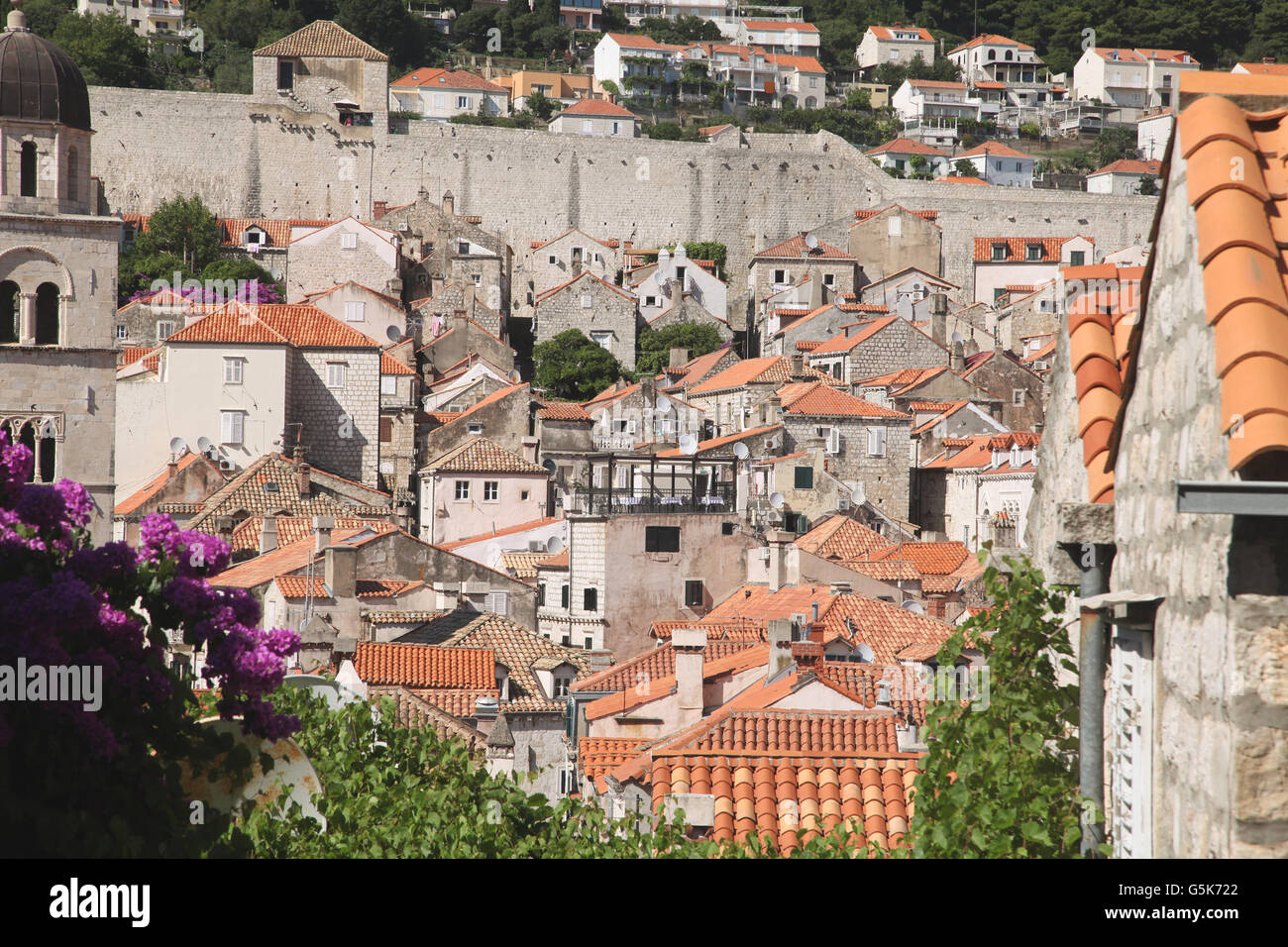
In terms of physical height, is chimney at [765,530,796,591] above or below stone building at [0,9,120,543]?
below

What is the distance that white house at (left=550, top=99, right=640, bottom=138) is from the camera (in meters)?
102

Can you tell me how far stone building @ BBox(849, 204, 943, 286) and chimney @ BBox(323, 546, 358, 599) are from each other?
2105 inches

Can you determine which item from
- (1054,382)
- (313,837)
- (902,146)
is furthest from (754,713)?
(902,146)

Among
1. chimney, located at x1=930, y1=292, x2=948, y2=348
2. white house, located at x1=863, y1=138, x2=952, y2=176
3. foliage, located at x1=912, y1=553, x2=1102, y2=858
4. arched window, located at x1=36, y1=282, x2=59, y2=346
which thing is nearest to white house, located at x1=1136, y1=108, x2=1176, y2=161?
white house, located at x1=863, y1=138, x2=952, y2=176

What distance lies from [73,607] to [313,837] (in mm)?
3265

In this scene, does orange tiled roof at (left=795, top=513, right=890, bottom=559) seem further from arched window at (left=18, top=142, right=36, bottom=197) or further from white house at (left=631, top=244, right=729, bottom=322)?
white house at (left=631, top=244, right=729, bottom=322)

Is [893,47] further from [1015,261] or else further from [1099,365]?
[1099,365]

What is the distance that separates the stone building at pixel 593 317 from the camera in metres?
69.9

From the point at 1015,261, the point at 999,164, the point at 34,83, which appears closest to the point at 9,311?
the point at 34,83

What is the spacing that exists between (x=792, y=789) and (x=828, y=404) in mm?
38036

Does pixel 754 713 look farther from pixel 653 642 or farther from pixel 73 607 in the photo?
pixel 653 642

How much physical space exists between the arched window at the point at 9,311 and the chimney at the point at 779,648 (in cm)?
1046

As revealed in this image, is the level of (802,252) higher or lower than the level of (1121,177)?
lower

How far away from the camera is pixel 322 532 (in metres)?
34.8
